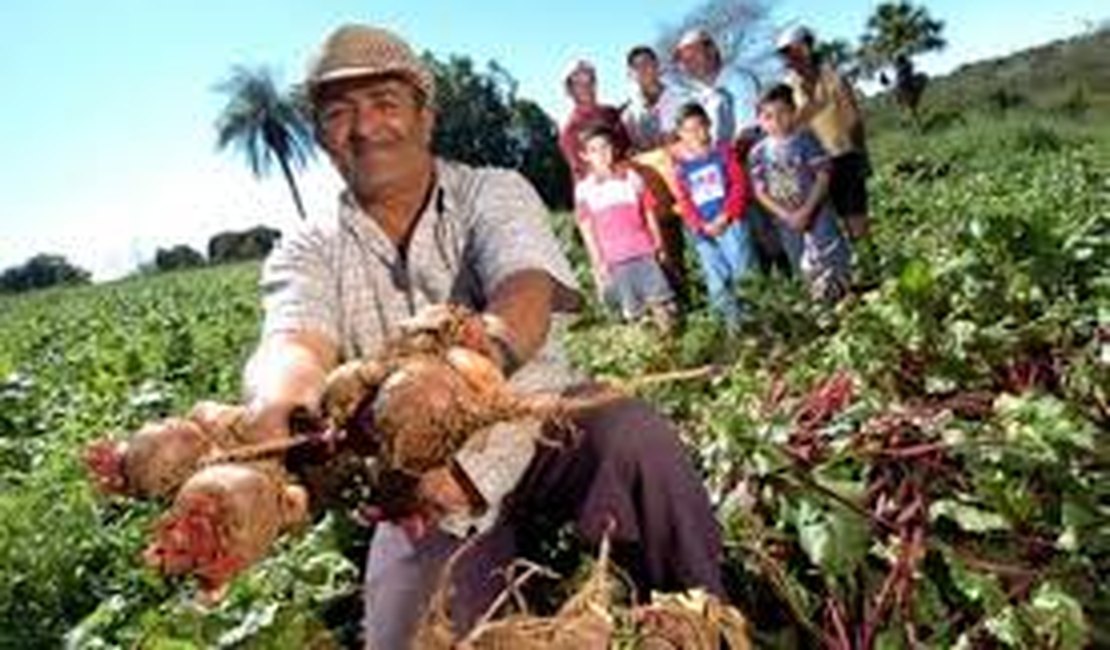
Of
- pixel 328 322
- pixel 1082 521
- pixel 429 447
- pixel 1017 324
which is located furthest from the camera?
pixel 1017 324

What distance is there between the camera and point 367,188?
3.29 meters

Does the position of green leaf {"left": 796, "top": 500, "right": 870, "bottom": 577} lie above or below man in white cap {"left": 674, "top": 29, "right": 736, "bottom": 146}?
below

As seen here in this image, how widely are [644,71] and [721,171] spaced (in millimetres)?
1031

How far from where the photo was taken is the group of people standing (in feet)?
27.7

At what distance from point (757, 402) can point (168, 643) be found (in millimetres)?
1663

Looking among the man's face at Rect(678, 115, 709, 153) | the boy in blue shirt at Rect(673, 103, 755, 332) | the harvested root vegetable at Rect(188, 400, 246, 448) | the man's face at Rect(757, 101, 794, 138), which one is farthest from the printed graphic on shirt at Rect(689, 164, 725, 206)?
the harvested root vegetable at Rect(188, 400, 246, 448)

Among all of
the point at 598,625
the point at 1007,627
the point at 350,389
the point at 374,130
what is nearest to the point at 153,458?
the point at 350,389

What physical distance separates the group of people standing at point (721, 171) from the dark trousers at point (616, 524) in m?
4.62

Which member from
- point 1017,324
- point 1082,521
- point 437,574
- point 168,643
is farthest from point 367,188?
point 1017,324

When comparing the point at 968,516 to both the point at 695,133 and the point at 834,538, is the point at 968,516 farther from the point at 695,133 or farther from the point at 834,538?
the point at 695,133

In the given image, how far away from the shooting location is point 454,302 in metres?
3.39

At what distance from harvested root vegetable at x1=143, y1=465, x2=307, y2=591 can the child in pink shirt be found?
6726 mm

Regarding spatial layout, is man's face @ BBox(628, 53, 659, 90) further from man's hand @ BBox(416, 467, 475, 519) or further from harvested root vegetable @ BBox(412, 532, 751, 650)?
man's hand @ BBox(416, 467, 475, 519)

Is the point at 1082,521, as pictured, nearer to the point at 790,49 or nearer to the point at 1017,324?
the point at 1017,324
